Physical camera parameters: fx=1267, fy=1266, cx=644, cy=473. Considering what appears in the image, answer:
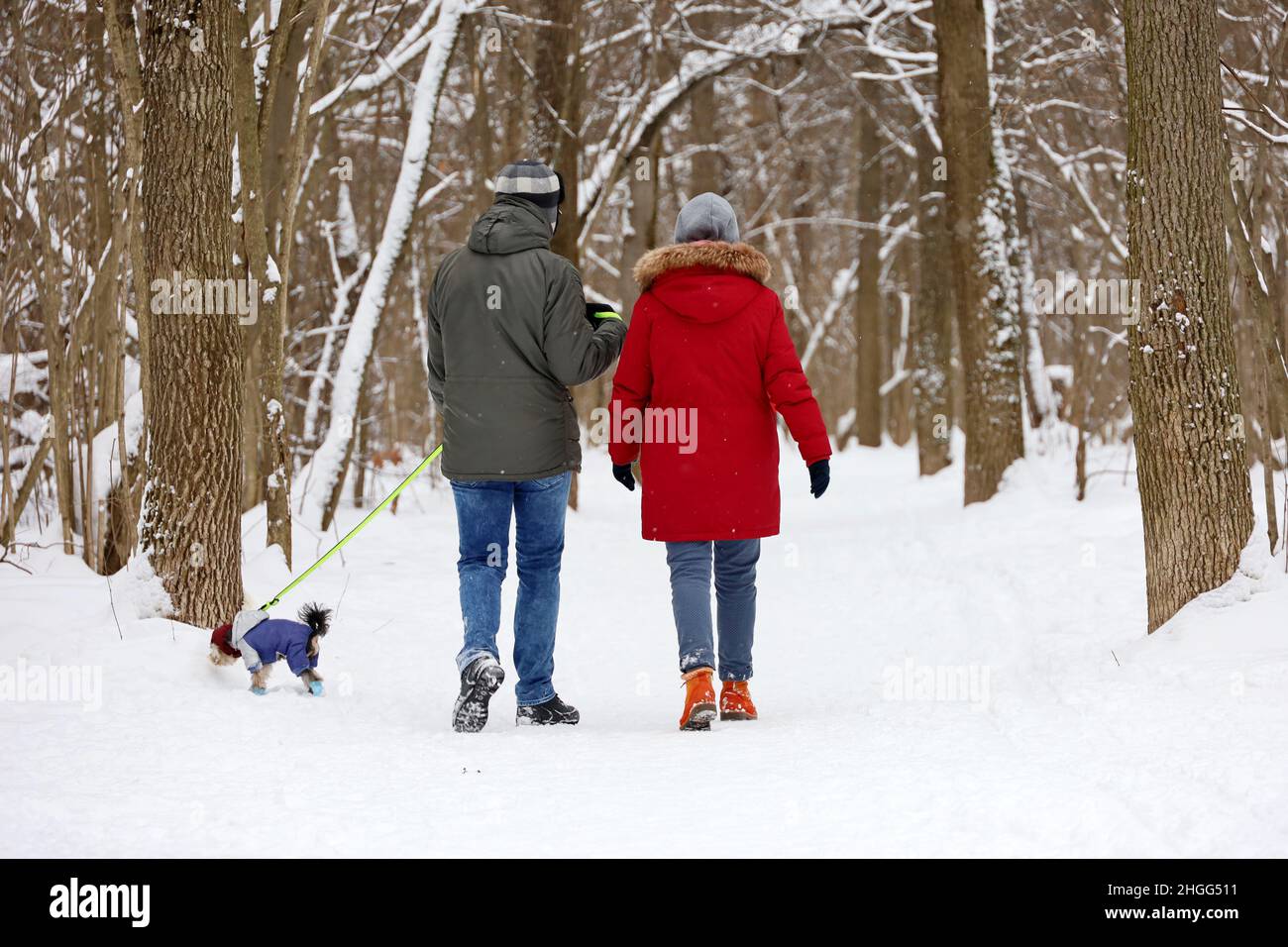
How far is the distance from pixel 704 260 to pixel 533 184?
697 mm

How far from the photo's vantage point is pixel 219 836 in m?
3.17

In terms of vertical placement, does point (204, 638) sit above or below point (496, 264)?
below

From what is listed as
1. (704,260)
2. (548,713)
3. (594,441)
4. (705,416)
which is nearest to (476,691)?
(548,713)

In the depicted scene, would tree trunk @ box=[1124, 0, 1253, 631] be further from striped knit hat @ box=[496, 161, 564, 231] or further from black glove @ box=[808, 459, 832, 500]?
striped knit hat @ box=[496, 161, 564, 231]

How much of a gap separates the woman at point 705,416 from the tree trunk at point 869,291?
1522 centimetres

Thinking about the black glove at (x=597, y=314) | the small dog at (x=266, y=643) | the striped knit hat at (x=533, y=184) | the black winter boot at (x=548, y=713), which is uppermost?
the striped knit hat at (x=533, y=184)

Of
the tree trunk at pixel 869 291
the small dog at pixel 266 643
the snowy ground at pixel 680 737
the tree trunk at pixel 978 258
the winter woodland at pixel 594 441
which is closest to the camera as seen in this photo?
the snowy ground at pixel 680 737

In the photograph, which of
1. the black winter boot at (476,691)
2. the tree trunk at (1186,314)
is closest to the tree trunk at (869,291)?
the tree trunk at (1186,314)

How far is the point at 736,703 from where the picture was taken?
4.85 metres

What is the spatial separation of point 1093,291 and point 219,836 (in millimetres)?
5506

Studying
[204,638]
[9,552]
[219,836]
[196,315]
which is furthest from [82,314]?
[219,836]

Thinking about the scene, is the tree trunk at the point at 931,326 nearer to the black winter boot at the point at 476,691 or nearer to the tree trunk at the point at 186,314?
the tree trunk at the point at 186,314

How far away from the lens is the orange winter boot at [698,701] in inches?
180
